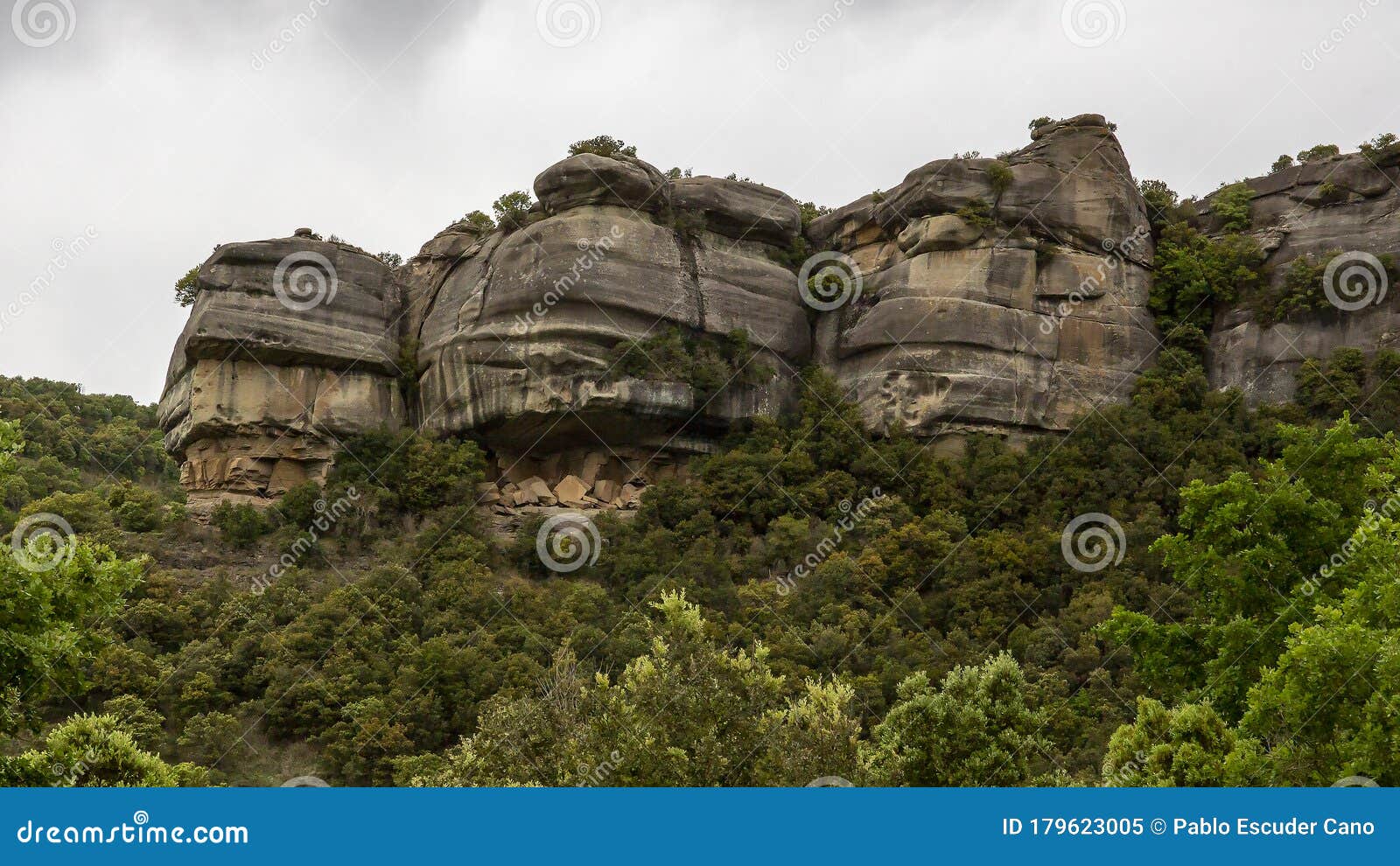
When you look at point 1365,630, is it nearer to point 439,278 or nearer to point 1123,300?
point 1123,300

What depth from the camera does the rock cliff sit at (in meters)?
56.3

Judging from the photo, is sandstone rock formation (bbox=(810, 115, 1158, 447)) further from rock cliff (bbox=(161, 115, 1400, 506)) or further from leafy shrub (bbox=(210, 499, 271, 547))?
leafy shrub (bbox=(210, 499, 271, 547))

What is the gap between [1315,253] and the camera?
5694 centimetres

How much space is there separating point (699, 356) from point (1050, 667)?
22.2m

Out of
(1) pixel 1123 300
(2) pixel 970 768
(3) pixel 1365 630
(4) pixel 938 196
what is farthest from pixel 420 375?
(3) pixel 1365 630

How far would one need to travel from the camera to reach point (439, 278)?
6331 centimetres
